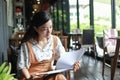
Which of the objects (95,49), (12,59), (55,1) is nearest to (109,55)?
(12,59)

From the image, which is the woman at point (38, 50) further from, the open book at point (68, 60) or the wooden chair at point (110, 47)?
the wooden chair at point (110, 47)

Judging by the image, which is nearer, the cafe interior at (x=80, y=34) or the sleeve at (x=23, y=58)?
the sleeve at (x=23, y=58)

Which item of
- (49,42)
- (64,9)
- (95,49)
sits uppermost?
(64,9)

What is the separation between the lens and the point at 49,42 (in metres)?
2.25

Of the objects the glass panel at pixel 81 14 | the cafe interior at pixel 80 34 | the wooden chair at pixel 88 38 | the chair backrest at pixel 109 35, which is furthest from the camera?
the glass panel at pixel 81 14

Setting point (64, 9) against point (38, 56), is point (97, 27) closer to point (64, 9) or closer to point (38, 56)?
point (64, 9)

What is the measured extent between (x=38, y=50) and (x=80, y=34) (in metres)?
9.26

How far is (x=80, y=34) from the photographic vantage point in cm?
1139

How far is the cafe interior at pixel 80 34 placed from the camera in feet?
17.7

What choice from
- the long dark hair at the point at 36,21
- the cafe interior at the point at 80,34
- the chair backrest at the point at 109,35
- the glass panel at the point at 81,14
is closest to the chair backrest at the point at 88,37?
the cafe interior at the point at 80,34

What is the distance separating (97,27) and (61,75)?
31.2 ft

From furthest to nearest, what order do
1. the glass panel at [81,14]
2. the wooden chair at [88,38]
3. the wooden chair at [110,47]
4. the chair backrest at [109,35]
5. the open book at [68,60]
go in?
the glass panel at [81,14] < the wooden chair at [88,38] < the chair backrest at [109,35] < the wooden chair at [110,47] < the open book at [68,60]

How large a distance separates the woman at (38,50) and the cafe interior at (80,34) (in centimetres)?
19

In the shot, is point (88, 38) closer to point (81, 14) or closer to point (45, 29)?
point (81, 14)
